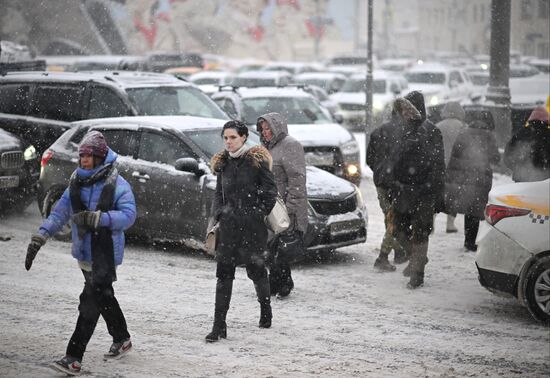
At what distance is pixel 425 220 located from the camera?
30.3 ft

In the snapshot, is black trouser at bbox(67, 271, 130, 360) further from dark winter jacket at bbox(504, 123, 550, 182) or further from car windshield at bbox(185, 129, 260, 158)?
dark winter jacket at bbox(504, 123, 550, 182)

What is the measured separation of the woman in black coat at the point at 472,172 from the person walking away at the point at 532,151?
43 cm

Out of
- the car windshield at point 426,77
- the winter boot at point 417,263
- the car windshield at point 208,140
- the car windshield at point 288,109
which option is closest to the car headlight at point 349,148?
the car windshield at point 288,109

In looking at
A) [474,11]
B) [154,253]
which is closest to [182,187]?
[154,253]

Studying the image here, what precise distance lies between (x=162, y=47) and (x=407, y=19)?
5431 centimetres

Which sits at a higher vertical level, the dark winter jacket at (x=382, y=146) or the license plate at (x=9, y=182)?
the dark winter jacket at (x=382, y=146)

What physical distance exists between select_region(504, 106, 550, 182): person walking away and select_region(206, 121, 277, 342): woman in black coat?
4.00 meters

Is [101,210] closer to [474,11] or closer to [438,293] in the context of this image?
[438,293]

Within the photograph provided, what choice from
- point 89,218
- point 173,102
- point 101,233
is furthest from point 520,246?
point 173,102

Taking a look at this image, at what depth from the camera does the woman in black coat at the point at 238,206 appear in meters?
7.00

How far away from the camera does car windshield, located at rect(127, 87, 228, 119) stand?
1348cm

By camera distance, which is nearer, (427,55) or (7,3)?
(7,3)

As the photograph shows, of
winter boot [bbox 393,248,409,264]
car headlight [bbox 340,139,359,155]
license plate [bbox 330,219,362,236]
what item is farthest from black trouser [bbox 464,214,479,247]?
car headlight [bbox 340,139,359,155]

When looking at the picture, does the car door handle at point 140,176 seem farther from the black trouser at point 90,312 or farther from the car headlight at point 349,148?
the car headlight at point 349,148
